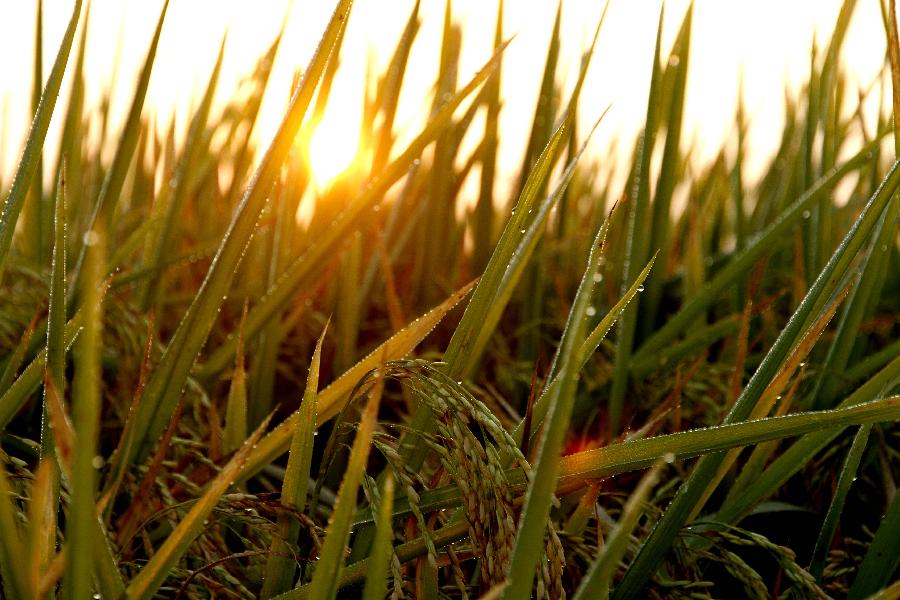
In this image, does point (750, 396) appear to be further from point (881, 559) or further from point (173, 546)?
point (173, 546)

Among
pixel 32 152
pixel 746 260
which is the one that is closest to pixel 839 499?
pixel 746 260

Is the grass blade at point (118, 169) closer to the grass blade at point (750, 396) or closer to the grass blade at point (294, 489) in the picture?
the grass blade at point (294, 489)

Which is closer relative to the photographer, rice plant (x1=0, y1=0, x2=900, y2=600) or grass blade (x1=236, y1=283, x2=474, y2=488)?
rice plant (x1=0, y1=0, x2=900, y2=600)

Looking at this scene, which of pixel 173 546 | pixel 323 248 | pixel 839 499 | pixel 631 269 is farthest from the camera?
pixel 631 269

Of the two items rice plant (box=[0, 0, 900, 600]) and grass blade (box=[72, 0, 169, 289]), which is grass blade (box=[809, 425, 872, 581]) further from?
grass blade (box=[72, 0, 169, 289])

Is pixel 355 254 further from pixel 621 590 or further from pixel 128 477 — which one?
pixel 621 590

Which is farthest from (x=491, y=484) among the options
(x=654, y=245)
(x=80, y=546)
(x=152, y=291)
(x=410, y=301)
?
(x=410, y=301)

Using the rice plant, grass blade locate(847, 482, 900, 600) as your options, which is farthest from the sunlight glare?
grass blade locate(847, 482, 900, 600)

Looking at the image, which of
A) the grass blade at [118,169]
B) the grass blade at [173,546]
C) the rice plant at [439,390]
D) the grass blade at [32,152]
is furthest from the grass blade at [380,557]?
the grass blade at [118,169]
